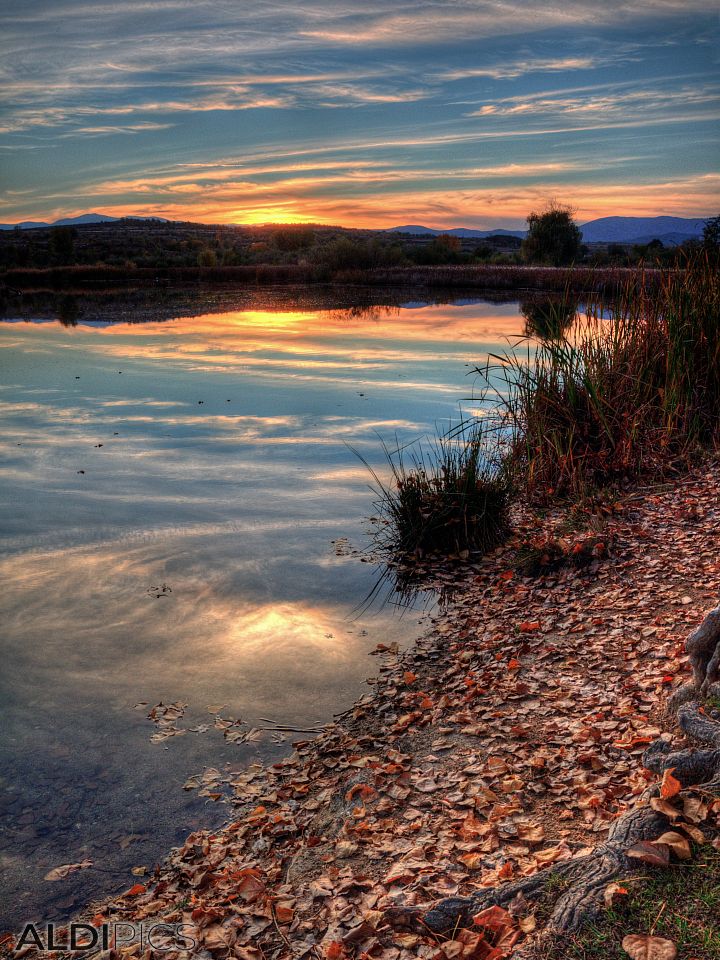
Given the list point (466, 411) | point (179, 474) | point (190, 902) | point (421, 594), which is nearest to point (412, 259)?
point (466, 411)

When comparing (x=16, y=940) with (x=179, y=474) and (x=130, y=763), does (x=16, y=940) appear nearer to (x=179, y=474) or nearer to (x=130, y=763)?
(x=130, y=763)

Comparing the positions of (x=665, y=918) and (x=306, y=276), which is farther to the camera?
(x=306, y=276)

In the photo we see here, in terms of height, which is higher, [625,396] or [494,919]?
[625,396]

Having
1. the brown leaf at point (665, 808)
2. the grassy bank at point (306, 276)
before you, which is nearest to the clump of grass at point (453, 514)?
the brown leaf at point (665, 808)

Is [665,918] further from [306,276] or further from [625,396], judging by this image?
[306,276]

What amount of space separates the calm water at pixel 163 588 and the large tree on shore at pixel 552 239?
33.5m

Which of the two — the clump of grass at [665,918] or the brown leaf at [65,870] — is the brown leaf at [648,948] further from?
the brown leaf at [65,870]

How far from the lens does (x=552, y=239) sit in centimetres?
5322

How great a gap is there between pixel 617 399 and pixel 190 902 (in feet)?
31.7

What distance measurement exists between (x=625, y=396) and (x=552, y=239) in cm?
4529

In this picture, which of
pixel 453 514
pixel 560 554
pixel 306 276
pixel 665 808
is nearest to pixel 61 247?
pixel 306 276

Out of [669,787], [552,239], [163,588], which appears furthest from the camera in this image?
[552,239]

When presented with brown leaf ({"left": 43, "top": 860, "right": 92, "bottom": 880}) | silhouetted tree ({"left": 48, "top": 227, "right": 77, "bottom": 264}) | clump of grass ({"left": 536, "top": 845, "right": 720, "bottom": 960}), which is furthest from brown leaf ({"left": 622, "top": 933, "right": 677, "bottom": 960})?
silhouetted tree ({"left": 48, "top": 227, "right": 77, "bottom": 264})

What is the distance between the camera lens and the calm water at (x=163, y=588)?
5.83 metres
